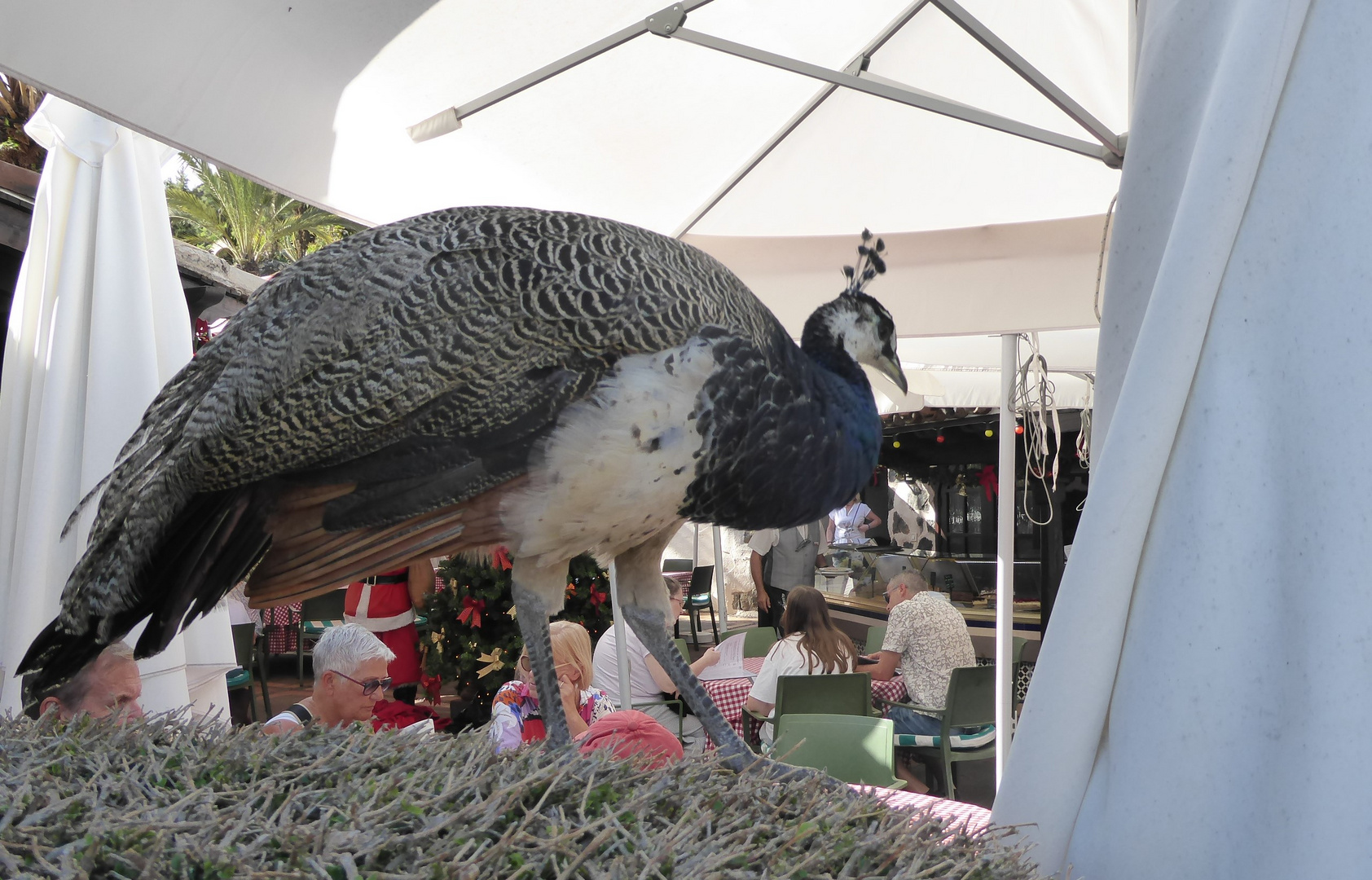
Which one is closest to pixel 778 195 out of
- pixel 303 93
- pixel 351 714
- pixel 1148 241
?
pixel 303 93

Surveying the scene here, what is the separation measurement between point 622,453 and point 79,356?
2.18 meters

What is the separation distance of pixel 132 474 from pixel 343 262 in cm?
42

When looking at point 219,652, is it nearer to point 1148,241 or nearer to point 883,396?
point 1148,241

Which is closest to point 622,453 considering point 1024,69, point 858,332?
point 858,332

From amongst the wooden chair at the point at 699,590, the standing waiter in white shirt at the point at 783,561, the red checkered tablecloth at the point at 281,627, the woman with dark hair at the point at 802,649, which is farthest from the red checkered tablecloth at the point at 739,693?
the wooden chair at the point at 699,590

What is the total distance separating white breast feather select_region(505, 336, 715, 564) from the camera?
3.90ft

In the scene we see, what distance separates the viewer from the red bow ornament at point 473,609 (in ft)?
15.6

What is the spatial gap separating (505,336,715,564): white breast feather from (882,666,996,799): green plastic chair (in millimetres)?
4011

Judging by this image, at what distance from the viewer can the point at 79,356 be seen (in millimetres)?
2678

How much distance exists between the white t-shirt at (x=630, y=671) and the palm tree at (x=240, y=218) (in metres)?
14.4

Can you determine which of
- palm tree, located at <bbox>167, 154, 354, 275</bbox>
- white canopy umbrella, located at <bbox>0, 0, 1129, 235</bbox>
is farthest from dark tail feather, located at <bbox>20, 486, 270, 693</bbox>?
palm tree, located at <bbox>167, 154, 354, 275</bbox>

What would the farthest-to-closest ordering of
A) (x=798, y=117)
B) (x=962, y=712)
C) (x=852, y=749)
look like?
(x=962, y=712) → (x=852, y=749) → (x=798, y=117)

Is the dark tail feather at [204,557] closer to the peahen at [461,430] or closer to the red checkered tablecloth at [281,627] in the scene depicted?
the peahen at [461,430]

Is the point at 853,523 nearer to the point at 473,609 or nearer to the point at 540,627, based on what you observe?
the point at 473,609
